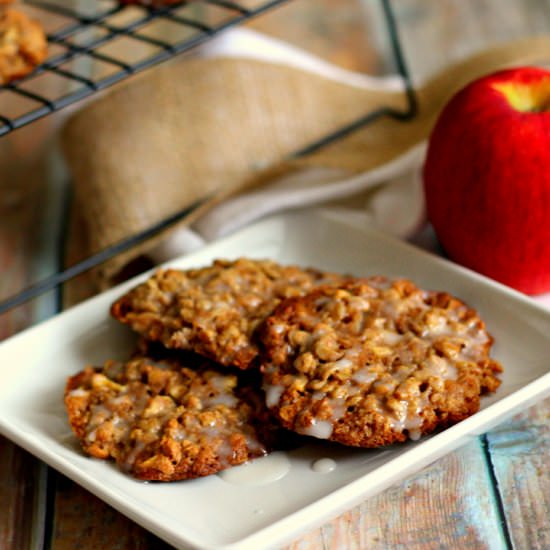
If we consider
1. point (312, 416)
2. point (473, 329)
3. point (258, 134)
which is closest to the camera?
point (312, 416)

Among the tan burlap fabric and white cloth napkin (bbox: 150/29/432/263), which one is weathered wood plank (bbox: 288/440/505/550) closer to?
white cloth napkin (bbox: 150/29/432/263)

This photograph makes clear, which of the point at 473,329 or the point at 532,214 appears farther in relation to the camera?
the point at 532,214

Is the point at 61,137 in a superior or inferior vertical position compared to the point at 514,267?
superior

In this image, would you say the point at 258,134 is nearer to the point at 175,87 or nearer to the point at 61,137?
the point at 175,87

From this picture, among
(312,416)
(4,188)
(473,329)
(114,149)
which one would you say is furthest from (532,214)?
(4,188)

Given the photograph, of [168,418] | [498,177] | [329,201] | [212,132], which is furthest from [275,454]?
[212,132]

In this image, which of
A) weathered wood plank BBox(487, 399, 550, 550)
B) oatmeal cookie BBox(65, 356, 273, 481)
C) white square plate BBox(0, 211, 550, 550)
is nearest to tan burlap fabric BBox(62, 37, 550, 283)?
white square plate BBox(0, 211, 550, 550)
